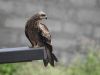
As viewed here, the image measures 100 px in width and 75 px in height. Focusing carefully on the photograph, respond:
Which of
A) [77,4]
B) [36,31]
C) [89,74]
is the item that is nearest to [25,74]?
[89,74]

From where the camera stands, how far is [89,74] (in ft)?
19.4

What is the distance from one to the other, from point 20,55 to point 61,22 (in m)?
5.50

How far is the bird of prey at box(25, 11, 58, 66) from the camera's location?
5.51 feet

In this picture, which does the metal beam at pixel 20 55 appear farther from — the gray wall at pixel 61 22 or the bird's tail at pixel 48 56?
the gray wall at pixel 61 22

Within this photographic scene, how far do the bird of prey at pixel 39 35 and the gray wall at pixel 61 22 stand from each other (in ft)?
16.6

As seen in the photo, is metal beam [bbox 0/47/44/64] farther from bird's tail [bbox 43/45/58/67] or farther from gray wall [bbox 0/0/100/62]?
gray wall [bbox 0/0/100/62]

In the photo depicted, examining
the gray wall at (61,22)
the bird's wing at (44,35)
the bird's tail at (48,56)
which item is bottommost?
the gray wall at (61,22)

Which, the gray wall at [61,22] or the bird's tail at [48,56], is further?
the gray wall at [61,22]

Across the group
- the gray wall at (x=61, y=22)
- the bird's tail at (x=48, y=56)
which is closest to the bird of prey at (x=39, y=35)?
the bird's tail at (x=48, y=56)

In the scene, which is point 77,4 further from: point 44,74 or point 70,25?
point 44,74

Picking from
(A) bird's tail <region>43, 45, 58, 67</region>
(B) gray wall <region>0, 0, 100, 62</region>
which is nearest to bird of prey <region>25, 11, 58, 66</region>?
(A) bird's tail <region>43, 45, 58, 67</region>

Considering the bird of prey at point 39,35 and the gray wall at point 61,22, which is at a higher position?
the bird of prey at point 39,35

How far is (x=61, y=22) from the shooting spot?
23.3 feet

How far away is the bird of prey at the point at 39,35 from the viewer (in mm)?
1680
